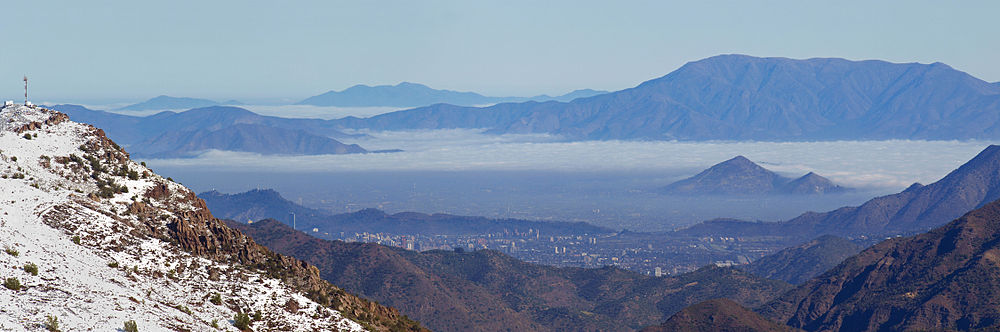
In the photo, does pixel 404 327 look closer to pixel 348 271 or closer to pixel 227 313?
pixel 227 313

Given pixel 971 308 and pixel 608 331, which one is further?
pixel 608 331

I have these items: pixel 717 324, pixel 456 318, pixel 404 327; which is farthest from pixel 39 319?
pixel 456 318

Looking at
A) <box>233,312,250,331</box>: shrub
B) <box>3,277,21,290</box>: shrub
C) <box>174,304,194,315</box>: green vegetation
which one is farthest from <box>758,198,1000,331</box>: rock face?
<box>3,277,21,290</box>: shrub

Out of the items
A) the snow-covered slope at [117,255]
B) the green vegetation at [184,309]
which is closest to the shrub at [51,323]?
the snow-covered slope at [117,255]

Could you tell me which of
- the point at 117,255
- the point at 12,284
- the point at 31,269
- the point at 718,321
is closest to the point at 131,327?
the point at 12,284

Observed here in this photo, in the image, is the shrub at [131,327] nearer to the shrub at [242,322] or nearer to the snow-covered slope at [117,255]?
the snow-covered slope at [117,255]

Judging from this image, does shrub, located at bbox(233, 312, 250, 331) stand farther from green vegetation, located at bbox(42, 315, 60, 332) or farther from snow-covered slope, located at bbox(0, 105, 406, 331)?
green vegetation, located at bbox(42, 315, 60, 332)
